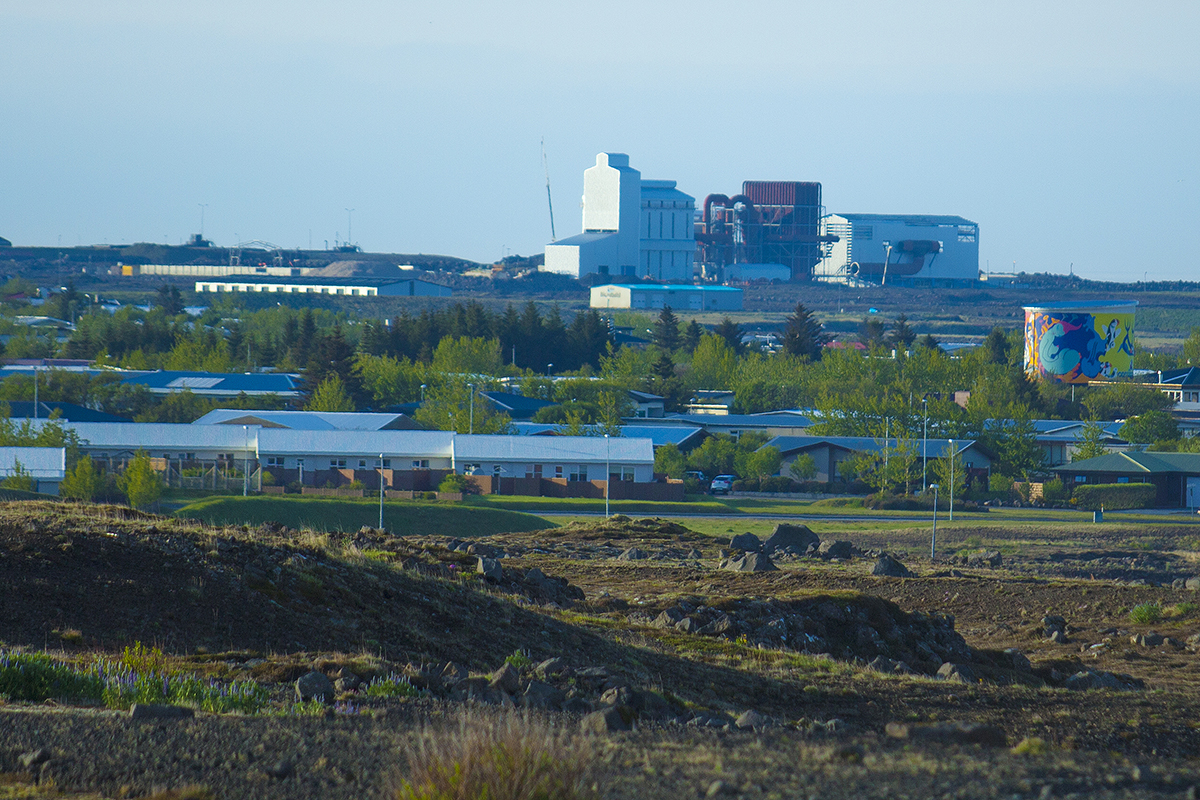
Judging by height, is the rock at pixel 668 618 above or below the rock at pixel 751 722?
below

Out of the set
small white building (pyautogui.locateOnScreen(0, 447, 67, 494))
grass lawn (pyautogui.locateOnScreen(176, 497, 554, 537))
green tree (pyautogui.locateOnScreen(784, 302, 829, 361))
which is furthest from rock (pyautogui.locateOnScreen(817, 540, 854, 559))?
green tree (pyautogui.locateOnScreen(784, 302, 829, 361))

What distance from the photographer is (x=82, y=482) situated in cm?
4494

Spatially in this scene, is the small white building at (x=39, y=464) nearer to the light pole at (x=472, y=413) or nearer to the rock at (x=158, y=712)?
the light pole at (x=472, y=413)

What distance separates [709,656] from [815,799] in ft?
30.1

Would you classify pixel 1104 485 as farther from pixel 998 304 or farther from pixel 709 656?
pixel 998 304

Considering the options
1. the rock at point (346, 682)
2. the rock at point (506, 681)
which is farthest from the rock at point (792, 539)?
the rock at point (346, 682)

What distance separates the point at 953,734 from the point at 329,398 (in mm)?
67044

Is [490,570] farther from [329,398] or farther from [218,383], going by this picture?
[218,383]

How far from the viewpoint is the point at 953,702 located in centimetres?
1317

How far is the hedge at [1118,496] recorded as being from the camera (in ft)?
177

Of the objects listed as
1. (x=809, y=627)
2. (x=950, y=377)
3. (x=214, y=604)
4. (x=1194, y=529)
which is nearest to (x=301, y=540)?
(x=214, y=604)

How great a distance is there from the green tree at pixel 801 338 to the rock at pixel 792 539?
2570 inches

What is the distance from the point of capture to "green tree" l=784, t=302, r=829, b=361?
10281 centimetres

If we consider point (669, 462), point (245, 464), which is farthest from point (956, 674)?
point (669, 462)
